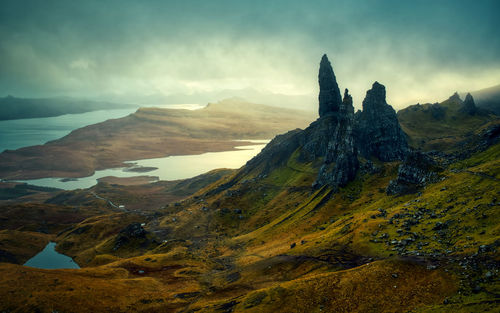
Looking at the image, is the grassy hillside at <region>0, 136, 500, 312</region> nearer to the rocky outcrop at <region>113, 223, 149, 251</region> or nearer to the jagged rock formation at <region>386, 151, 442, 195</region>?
the jagged rock formation at <region>386, 151, 442, 195</region>

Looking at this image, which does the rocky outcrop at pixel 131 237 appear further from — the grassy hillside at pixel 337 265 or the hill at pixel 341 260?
the grassy hillside at pixel 337 265

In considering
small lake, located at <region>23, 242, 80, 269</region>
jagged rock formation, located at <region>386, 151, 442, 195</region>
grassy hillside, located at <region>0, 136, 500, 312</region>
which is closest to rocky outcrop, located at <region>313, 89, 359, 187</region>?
grassy hillside, located at <region>0, 136, 500, 312</region>

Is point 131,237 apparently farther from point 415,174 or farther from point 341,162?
point 415,174

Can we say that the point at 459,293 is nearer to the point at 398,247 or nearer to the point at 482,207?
the point at 398,247

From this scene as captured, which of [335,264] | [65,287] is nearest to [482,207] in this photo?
[335,264]

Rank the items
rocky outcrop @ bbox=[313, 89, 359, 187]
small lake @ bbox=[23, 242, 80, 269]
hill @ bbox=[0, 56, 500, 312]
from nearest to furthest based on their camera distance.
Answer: hill @ bbox=[0, 56, 500, 312] → rocky outcrop @ bbox=[313, 89, 359, 187] → small lake @ bbox=[23, 242, 80, 269]

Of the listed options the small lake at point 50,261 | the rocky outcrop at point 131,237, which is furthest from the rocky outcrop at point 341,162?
the small lake at point 50,261
